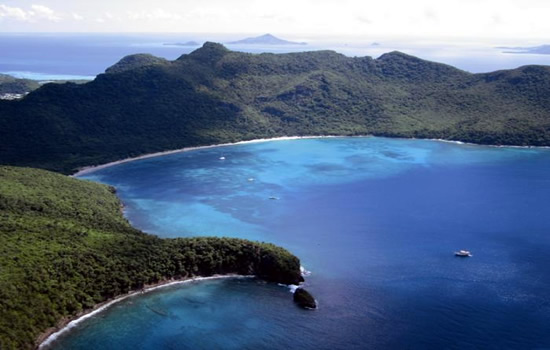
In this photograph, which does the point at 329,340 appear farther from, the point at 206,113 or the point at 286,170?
the point at 206,113

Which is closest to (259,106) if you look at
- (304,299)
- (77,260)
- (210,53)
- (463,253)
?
(210,53)

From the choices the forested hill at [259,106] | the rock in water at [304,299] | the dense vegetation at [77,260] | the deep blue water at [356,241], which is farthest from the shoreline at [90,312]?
the forested hill at [259,106]

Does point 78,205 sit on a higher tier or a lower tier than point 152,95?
lower

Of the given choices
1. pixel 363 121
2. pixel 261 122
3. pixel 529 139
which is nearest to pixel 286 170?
pixel 261 122

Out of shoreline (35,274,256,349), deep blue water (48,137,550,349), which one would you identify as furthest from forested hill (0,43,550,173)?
shoreline (35,274,256,349)

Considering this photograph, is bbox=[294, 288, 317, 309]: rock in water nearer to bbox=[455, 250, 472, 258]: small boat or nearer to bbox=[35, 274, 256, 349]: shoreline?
bbox=[35, 274, 256, 349]: shoreline

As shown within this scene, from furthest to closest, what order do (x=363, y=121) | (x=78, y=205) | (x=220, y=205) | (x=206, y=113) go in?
(x=363, y=121) → (x=206, y=113) → (x=220, y=205) → (x=78, y=205)

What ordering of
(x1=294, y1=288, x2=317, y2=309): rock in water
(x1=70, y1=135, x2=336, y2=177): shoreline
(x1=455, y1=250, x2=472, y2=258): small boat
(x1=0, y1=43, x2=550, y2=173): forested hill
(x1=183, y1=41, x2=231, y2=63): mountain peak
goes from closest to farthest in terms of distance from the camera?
(x1=294, y1=288, x2=317, y2=309): rock in water, (x1=455, y1=250, x2=472, y2=258): small boat, (x1=70, y1=135, x2=336, y2=177): shoreline, (x1=0, y1=43, x2=550, y2=173): forested hill, (x1=183, y1=41, x2=231, y2=63): mountain peak
